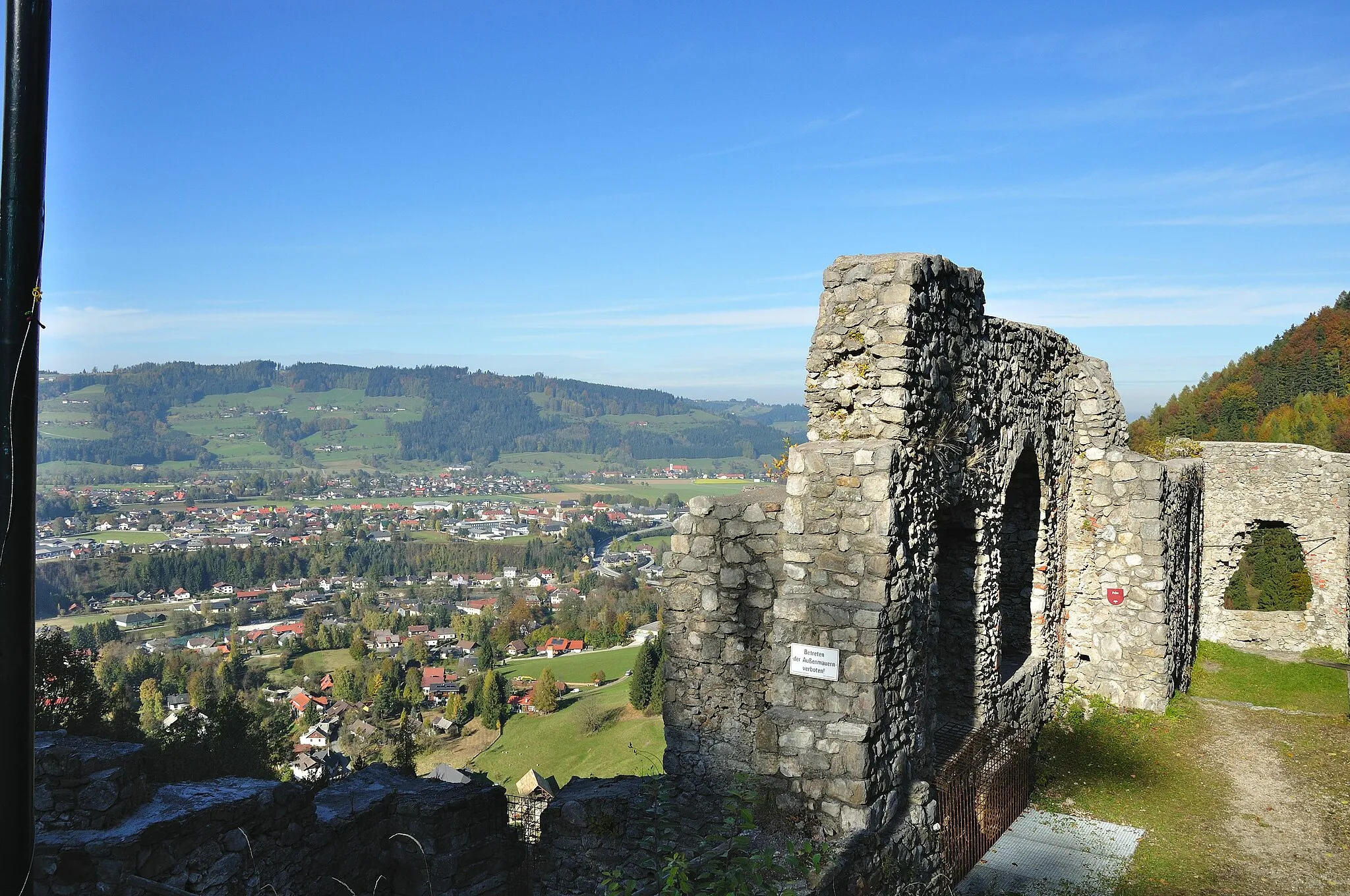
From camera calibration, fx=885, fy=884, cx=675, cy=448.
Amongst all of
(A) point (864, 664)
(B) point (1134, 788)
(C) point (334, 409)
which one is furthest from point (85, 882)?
(C) point (334, 409)

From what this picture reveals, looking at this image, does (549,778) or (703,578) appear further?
(549,778)

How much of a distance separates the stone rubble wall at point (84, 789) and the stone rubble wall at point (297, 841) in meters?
0.07

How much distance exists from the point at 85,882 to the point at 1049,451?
10.2 metres

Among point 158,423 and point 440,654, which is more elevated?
point 158,423

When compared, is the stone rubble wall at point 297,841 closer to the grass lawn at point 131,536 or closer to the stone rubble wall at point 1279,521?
the stone rubble wall at point 1279,521

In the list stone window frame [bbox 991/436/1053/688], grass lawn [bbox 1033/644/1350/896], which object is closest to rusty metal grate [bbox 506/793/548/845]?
grass lawn [bbox 1033/644/1350/896]

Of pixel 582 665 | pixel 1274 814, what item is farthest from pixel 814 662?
pixel 582 665

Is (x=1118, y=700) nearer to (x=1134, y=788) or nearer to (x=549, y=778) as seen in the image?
(x=1134, y=788)

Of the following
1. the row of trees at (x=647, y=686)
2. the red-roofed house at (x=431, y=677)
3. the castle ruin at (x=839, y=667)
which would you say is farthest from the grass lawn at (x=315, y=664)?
the castle ruin at (x=839, y=667)

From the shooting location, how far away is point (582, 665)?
44062 mm

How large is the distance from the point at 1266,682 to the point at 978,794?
8930 mm

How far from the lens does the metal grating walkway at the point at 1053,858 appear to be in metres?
6.78

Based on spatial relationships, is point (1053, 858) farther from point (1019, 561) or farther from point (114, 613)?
point (114, 613)

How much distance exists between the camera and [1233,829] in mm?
7949
